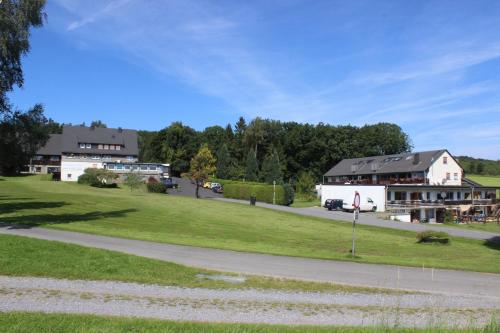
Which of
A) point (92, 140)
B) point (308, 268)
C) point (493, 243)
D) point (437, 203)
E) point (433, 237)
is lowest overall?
point (493, 243)

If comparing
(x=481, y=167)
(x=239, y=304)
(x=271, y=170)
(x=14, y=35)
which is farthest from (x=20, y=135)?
(x=481, y=167)

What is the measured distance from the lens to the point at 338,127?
11525 cm

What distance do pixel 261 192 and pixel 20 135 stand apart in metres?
35.1

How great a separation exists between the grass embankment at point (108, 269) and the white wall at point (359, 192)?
135ft

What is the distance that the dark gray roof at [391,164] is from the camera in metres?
73.5

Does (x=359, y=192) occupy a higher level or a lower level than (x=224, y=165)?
lower

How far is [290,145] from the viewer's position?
11375 cm

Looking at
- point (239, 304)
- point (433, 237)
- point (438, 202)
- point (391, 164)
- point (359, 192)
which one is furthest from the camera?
point (391, 164)

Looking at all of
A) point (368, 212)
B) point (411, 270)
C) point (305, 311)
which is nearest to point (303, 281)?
point (305, 311)

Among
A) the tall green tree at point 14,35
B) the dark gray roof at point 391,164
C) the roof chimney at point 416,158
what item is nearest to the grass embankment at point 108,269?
the tall green tree at point 14,35

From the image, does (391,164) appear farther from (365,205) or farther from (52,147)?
(52,147)

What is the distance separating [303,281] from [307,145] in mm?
101223

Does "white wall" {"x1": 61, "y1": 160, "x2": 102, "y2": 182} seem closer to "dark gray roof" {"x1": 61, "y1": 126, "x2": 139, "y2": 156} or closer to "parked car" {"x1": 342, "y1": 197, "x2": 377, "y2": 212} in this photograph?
"dark gray roof" {"x1": 61, "y1": 126, "x2": 139, "y2": 156}

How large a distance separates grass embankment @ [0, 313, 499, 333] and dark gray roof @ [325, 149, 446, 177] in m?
68.9
